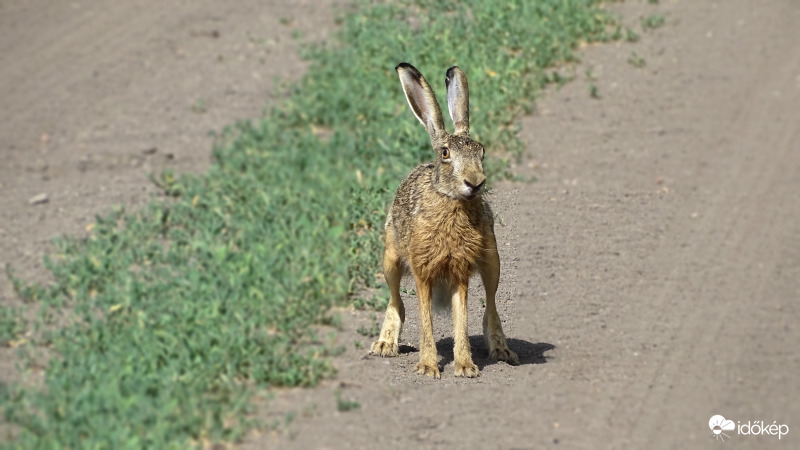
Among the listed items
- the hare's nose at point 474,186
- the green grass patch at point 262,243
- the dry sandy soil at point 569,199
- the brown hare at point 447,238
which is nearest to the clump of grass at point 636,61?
the dry sandy soil at point 569,199

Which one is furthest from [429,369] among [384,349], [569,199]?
[569,199]

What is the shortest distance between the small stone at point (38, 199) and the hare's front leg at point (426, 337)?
169 inches

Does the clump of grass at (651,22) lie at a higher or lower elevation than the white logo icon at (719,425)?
higher

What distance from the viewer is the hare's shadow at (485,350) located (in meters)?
6.63

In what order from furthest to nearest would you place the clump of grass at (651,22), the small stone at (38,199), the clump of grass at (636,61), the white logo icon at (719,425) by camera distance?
1. the clump of grass at (651,22)
2. the clump of grass at (636,61)
3. the small stone at (38,199)
4. the white logo icon at (719,425)

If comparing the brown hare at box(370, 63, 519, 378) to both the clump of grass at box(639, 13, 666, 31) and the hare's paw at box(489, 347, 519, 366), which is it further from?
the clump of grass at box(639, 13, 666, 31)

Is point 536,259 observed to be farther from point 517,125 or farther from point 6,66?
point 6,66

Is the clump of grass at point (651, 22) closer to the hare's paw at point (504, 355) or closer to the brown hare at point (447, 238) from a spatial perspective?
the brown hare at point (447, 238)

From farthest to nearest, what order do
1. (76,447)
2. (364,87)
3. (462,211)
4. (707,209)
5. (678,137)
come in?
(364,87) → (678,137) → (707,209) → (462,211) → (76,447)

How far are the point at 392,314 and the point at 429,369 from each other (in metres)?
0.57

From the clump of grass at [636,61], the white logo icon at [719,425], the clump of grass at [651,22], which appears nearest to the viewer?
the white logo icon at [719,425]

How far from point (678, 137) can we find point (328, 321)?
4533mm

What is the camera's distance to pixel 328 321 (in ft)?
23.3

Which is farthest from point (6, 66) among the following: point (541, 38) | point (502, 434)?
point (502, 434)
